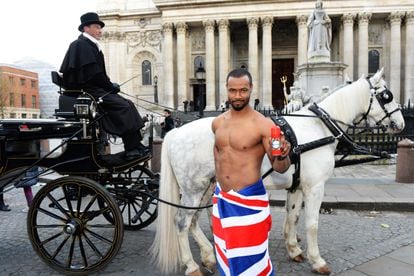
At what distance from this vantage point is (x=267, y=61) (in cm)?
4112

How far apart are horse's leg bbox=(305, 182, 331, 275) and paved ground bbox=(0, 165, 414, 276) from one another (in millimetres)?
176

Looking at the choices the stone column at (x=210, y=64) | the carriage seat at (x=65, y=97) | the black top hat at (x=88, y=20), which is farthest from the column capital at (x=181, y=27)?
the carriage seat at (x=65, y=97)

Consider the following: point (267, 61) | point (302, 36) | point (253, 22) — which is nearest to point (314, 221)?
point (267, 61)

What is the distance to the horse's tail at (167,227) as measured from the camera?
14.5 ft

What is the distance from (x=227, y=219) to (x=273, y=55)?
44.0 metres

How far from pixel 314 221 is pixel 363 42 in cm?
4028

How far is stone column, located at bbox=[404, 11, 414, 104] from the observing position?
39188 mm

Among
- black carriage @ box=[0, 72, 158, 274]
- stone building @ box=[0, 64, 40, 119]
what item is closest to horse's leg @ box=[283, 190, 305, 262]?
black carriage @ box=[0, 72, 158, 274]

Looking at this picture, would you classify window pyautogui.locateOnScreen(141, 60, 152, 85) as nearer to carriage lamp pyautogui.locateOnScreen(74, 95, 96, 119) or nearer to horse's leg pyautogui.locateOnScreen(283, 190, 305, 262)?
carriage lamp pyautogui.locateOnScreen(74, 95, 96, 119)

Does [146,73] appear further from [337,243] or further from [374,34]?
[337,243]

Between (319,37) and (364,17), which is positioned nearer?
(319,37)

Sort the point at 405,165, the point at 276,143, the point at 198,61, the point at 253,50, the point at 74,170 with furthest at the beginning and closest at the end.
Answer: the point at 198,61 → the point at 253,50 → the point at 405,165 → the point at 74,170 → the point at 276,143

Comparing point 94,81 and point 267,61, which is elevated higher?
point 267,61

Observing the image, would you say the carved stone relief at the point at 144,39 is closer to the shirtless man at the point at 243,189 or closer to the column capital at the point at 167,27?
the column capital at the point at 167,27
